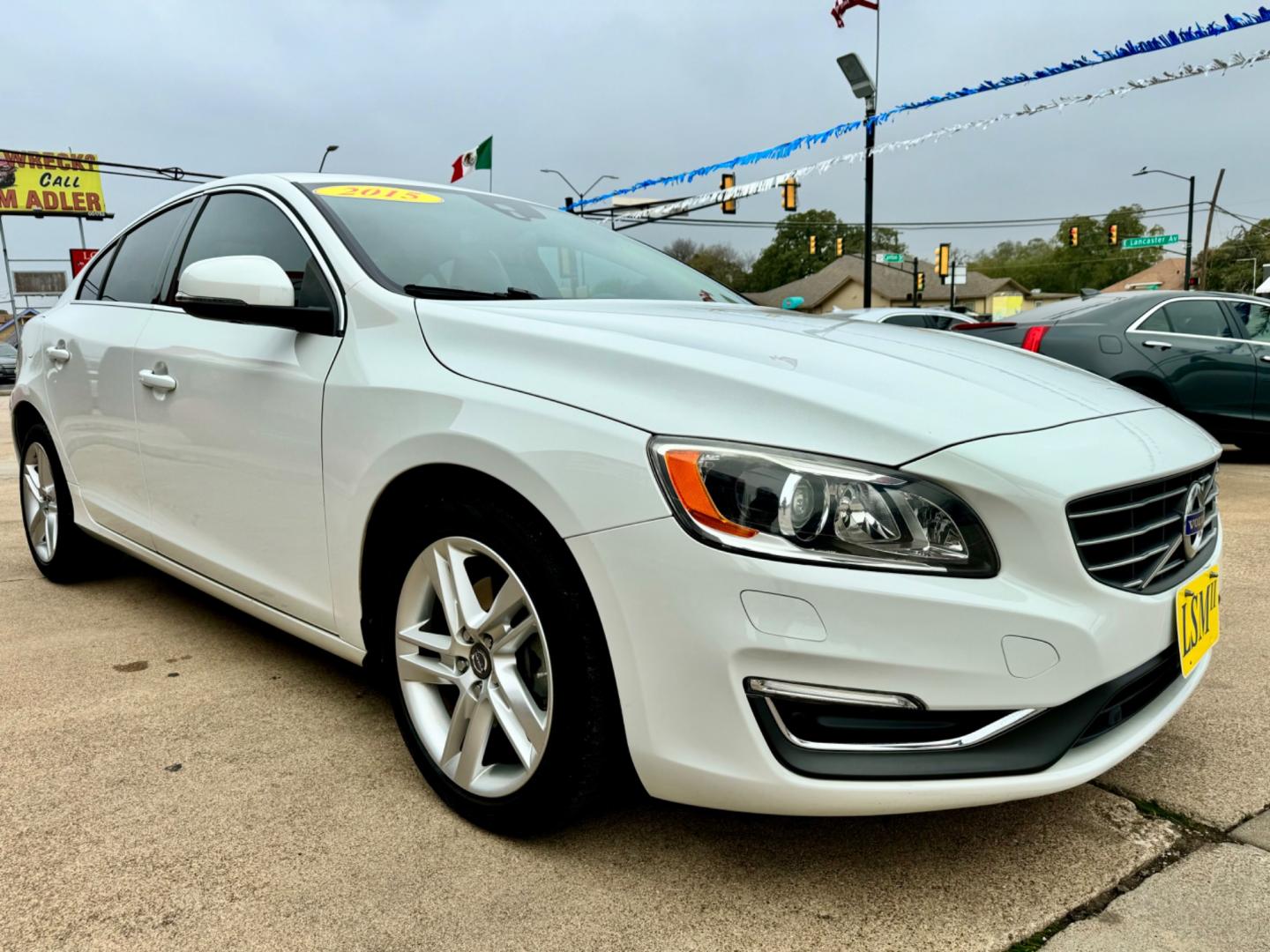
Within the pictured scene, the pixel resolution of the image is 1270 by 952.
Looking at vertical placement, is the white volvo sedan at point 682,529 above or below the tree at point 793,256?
below

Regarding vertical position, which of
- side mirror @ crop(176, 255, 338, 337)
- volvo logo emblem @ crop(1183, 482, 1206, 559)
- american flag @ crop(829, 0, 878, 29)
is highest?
american flag @ crop(829, 0, 878, 29)

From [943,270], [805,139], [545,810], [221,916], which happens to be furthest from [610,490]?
[943,270]

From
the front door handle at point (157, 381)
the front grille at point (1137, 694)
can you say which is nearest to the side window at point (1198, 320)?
the front grille at point (1137, 694)

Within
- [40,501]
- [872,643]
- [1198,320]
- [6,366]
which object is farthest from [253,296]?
[6,366]

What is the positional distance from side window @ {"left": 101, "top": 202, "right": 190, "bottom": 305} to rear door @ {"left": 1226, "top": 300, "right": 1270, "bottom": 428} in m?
7.19

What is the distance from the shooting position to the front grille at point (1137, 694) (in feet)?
5.40

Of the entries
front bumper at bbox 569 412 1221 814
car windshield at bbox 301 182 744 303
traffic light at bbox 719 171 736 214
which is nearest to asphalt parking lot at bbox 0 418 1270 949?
front bumper at bbox 569 412 1221 814

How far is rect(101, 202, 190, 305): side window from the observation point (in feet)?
10.5

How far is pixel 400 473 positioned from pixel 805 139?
1144cm

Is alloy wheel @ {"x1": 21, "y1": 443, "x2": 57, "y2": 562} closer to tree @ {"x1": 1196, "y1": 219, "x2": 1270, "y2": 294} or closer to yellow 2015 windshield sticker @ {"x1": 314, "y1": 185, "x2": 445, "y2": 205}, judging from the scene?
yellow 2015 windshield sticker @ {"x1": 314, "y1": 185, "x2": 445, "y2": 205}

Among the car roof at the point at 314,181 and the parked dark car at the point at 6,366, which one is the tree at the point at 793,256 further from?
the car roof at the point at 314,181

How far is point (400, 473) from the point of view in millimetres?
2014

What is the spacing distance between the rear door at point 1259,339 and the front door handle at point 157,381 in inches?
286

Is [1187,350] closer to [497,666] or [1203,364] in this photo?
[1203,364]
